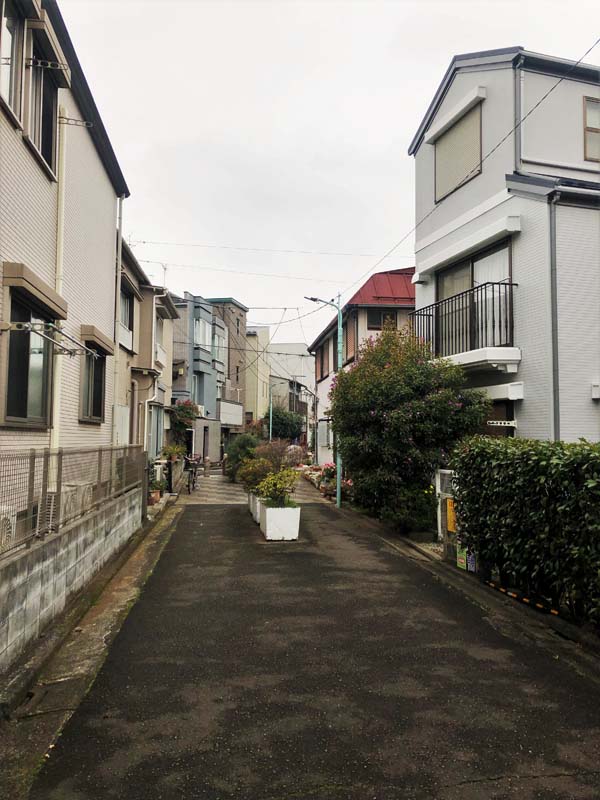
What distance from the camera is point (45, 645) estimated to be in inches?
194

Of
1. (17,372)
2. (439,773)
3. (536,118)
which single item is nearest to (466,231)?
(536,118)

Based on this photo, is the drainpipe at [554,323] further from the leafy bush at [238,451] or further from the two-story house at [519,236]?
the leafy bush at [238,451]

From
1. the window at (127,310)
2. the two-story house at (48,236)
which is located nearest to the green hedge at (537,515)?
the two-story house at (48,236)

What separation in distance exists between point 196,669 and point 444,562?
516 centimetres

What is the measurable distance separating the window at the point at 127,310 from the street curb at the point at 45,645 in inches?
360

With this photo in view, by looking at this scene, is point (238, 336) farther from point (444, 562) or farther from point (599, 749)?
point (599, 749)

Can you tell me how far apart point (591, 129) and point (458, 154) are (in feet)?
8.55

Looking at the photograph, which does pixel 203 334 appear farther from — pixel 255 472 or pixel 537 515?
pixel 537 515

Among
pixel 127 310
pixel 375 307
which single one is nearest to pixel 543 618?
pixel 127 310

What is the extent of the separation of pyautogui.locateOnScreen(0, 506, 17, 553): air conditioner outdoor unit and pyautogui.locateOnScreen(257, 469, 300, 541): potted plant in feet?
21.6

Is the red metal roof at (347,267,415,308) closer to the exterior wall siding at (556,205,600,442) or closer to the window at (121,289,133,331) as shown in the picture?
the window at (121,289,133,331)

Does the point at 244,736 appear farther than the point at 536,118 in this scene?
No

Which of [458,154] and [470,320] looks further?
[458,154]

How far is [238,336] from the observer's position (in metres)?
46.2
